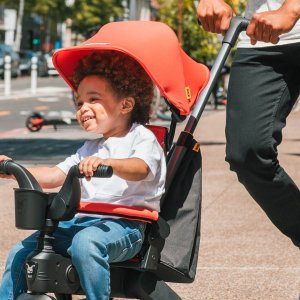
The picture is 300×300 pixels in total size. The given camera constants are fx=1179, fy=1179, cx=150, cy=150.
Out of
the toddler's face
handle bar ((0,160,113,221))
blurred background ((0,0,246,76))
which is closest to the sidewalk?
the toddler's face

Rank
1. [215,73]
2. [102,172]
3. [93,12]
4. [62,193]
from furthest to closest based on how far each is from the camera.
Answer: [93,12] < [215,73] < [62,193] < [102,172]

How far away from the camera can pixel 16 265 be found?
3705mm

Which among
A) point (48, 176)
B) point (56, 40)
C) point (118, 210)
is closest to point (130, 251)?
point (118, 210)

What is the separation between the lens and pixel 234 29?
4160 millimetres

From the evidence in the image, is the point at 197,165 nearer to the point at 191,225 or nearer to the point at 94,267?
the point at 191,225

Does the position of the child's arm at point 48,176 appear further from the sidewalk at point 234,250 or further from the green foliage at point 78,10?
the green foliage at point 78,10

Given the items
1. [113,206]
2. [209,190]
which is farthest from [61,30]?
[113,206]

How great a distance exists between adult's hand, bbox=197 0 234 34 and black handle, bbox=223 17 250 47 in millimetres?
48

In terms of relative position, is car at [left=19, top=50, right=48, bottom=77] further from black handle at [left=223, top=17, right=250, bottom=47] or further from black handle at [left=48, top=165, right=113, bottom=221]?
black handle at [left=48, top=165, right=113, bottom=221]

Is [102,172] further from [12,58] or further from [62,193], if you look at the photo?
[12,58]

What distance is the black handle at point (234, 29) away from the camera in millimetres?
4141

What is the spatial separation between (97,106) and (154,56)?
9.8 inches

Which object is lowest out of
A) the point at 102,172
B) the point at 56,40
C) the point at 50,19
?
the point at 56,40

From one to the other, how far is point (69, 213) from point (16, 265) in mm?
290
